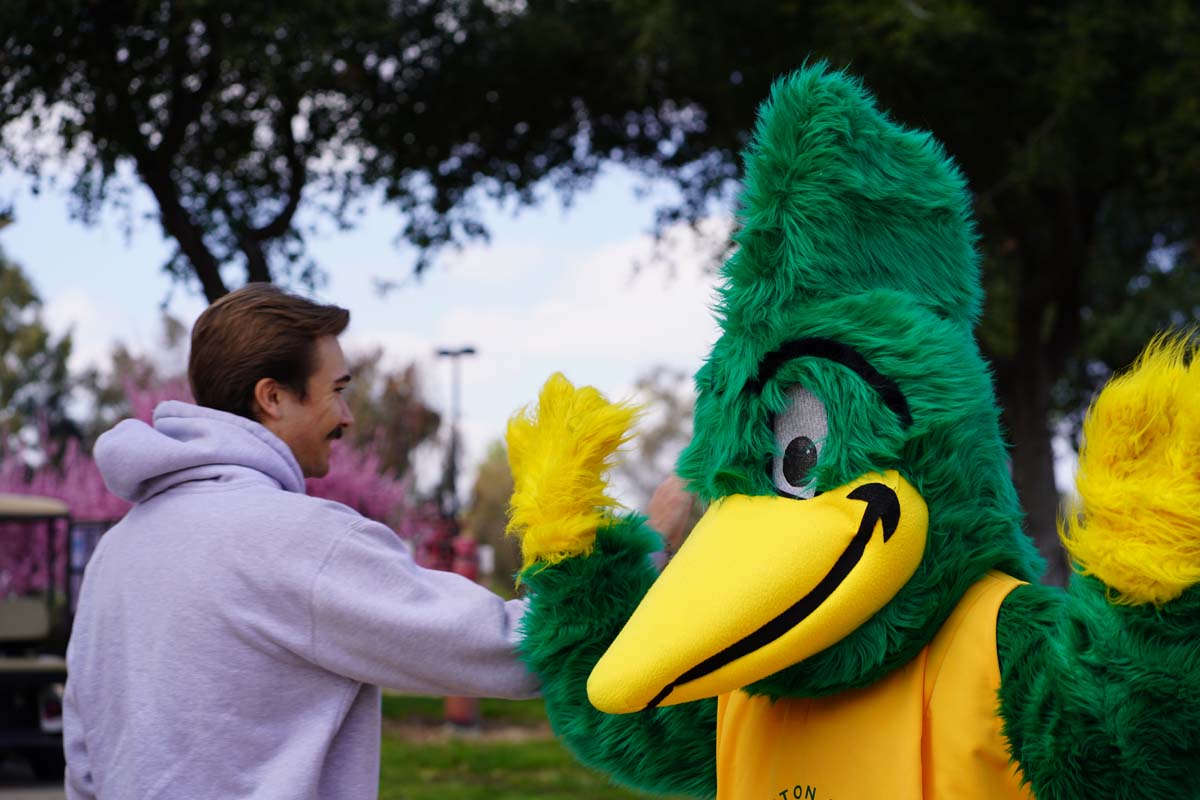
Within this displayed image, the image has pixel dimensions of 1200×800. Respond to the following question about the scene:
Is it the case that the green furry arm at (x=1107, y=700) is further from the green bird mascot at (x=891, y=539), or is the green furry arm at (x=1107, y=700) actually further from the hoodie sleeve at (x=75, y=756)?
the hoodie sleeve at (x=75, y=756)

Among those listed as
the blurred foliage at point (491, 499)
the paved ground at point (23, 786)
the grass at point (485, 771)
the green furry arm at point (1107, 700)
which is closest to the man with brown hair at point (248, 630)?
the green furry arm at point (1107, 700)

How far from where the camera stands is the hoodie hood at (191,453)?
2203 millimetres

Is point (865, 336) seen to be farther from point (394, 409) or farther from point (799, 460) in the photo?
point (394, 409)

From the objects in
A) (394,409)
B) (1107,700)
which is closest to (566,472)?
(1107,700)

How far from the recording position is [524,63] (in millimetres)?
9922

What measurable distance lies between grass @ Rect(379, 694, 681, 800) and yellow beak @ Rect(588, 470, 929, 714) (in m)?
5.31

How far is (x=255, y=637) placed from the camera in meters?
2.09

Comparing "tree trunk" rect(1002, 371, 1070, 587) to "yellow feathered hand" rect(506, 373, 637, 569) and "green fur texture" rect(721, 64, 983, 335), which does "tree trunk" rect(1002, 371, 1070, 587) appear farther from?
"green fur texture" rect(721, 64, 983, 335)

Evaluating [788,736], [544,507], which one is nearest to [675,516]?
[544,507]

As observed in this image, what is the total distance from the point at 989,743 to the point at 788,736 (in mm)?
324

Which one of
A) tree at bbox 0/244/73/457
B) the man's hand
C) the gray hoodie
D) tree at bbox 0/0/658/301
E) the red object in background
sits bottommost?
the gray hoodie

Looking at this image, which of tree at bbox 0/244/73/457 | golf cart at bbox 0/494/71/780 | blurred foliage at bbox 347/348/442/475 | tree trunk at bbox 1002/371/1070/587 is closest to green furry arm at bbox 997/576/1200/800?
golf cart at bbox 0/494/71/780

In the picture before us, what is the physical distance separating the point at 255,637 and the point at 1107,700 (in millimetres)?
1274

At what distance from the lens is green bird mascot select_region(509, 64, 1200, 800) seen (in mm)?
1597
